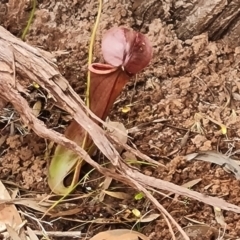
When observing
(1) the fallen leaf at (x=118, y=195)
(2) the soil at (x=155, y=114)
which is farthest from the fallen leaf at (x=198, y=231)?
(1) the fallen leaf at (x=118, y=195)

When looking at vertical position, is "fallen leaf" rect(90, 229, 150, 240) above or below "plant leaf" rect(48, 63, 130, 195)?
below

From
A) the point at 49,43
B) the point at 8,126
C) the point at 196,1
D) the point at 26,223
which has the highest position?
the point at 196,1

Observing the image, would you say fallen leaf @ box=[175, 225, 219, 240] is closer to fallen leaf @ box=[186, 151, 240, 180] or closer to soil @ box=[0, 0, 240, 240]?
soil @ box=[0, 0, 240, 240]

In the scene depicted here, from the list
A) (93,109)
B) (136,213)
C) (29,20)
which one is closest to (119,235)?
(136,213)

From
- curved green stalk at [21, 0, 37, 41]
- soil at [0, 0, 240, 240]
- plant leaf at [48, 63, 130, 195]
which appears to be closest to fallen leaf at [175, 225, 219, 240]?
soil at [0, 0, 240, 240]

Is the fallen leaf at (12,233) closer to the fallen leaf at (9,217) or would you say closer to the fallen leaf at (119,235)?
the fallen leaf at (9,217)

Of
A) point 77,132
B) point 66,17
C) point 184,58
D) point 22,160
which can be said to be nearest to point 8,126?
point 22,160

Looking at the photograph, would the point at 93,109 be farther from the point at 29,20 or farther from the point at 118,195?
the point at 29,20

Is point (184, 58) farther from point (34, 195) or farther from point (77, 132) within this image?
point (34, 195)
